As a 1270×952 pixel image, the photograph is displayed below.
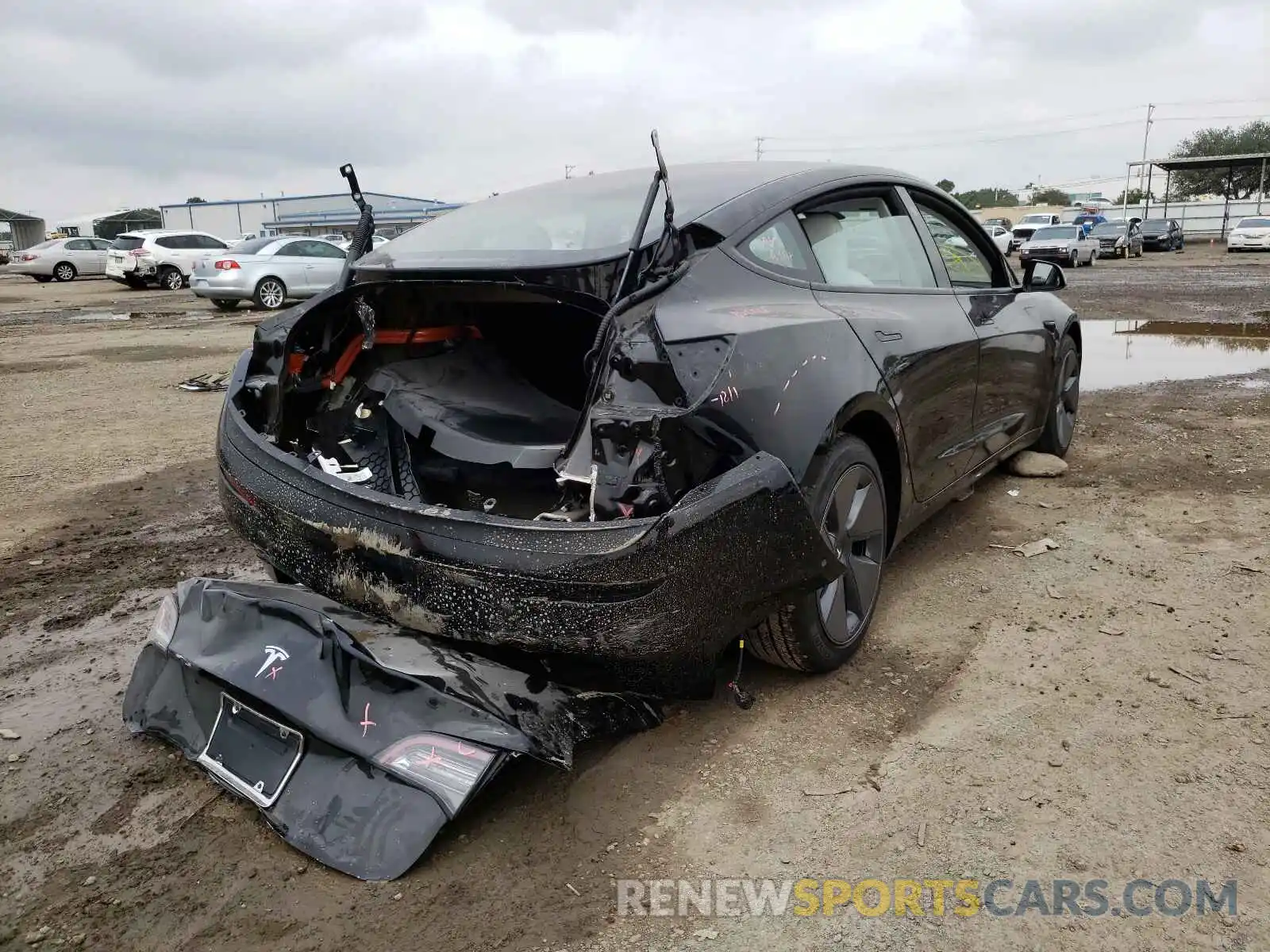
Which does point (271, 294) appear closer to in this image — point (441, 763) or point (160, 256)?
point (160, 256)

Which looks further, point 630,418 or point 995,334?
point 995,334

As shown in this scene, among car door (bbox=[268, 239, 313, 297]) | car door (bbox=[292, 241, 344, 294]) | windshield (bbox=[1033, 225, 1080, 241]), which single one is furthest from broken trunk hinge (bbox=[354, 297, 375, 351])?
windshield (bbox=[1033, 225, 1080, 241])

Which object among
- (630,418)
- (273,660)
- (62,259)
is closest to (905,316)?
Result: (630,418)

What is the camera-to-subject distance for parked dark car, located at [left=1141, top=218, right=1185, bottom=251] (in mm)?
36375

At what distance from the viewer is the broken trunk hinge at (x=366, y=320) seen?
314 centimetres

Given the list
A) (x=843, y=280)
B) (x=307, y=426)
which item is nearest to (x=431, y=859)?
(x=307, y=426)

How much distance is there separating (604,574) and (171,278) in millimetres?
26361

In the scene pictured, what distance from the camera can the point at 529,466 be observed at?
114 inches

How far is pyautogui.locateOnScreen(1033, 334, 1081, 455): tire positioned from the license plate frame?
4.05m

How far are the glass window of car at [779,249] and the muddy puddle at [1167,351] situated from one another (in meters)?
5.55

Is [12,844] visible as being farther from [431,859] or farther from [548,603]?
[548,603]

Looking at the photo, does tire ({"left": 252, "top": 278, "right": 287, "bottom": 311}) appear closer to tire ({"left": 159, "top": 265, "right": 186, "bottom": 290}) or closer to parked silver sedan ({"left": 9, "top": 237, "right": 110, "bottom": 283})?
tire ({"left": 159, "top": 265, "right": 186, "bottom": 290})

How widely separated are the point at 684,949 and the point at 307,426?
2116 mm

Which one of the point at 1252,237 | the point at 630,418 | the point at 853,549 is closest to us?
the point at 630,418
